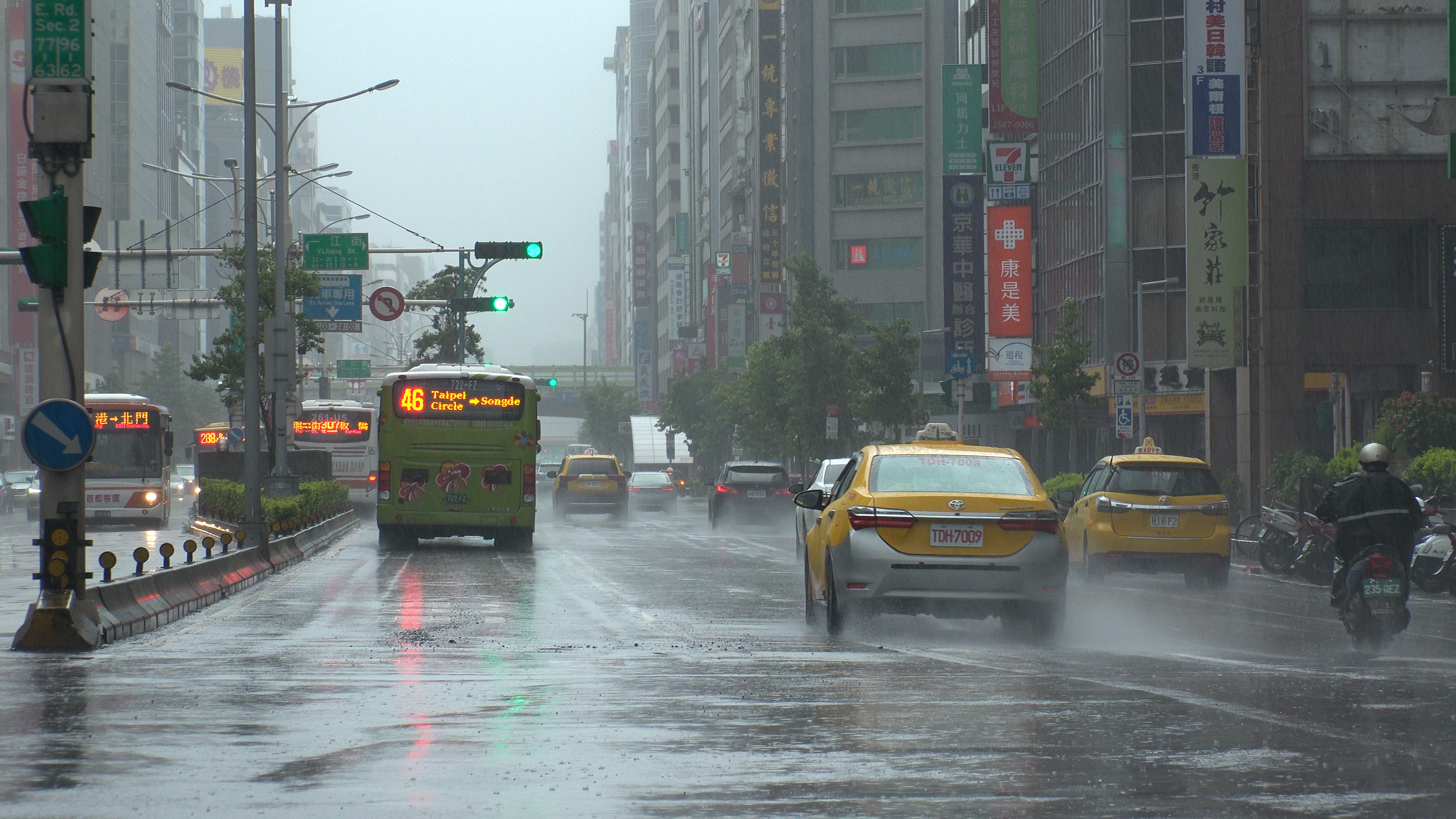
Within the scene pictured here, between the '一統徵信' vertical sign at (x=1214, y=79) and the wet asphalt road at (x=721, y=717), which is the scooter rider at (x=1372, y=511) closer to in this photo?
the wet asphalt road at (x=721, y=717)

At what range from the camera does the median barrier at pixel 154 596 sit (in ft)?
44.6

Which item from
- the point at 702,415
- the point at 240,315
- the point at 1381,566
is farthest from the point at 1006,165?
the point at 1381,566

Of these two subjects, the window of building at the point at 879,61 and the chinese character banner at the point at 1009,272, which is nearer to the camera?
the chinese character banner at the point at 1009,272

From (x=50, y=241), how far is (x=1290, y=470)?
29.1 meters

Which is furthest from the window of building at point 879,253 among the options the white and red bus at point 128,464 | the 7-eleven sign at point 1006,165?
the white and red bus at point 128,464

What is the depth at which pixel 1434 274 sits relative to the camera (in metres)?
43.7

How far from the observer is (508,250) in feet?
140

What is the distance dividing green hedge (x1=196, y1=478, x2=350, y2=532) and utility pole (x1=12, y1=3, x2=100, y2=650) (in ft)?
52.3

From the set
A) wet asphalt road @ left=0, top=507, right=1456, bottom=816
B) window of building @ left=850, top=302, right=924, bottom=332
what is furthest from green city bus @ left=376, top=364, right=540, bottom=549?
window of building @ left=850, top=302, right=924, bottom=332

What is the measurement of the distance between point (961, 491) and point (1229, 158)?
31.9 metres

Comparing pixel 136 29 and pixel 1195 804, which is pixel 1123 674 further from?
pixel 136 29

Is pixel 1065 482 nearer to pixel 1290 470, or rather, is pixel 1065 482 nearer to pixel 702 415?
pixel 1290 470

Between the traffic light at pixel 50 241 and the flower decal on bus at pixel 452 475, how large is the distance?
57.0ft

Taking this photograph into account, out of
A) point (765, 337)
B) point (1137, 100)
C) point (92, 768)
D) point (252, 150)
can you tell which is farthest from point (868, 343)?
point (92, 768)
